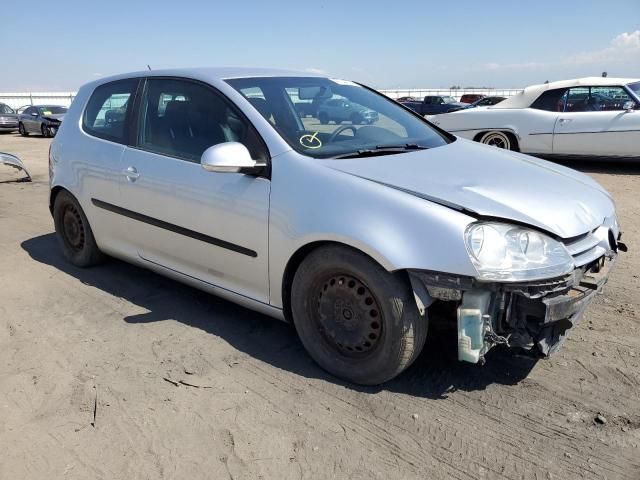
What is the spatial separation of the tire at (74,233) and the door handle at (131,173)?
0.89 metres

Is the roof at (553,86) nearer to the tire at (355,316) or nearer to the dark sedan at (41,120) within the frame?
the tire at (355,316)

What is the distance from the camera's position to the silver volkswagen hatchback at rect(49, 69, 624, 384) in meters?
2.43

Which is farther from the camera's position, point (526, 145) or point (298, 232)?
point (526, 145)

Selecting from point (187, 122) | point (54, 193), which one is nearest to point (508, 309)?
point (187, 122)

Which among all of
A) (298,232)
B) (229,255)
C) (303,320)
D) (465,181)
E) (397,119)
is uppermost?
(397,119)

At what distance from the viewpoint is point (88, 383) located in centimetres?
292

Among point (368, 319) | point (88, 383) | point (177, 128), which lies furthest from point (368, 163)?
point (88, 383)

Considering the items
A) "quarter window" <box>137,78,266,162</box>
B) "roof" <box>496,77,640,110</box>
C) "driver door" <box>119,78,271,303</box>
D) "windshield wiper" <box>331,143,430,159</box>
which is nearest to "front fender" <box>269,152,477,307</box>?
"driver door" <box>119,78,271,303</box>

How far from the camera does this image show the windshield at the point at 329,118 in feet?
10.3

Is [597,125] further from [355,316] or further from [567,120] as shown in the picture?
[355,316]

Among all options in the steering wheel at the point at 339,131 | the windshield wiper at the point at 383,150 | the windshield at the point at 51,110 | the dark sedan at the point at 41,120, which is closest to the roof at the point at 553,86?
the windshield wiper at the point at 383,150

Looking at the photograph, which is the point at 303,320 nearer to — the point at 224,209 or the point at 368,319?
the point at 368,319

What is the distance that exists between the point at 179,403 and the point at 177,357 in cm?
48

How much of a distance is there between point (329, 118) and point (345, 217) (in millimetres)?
1056
